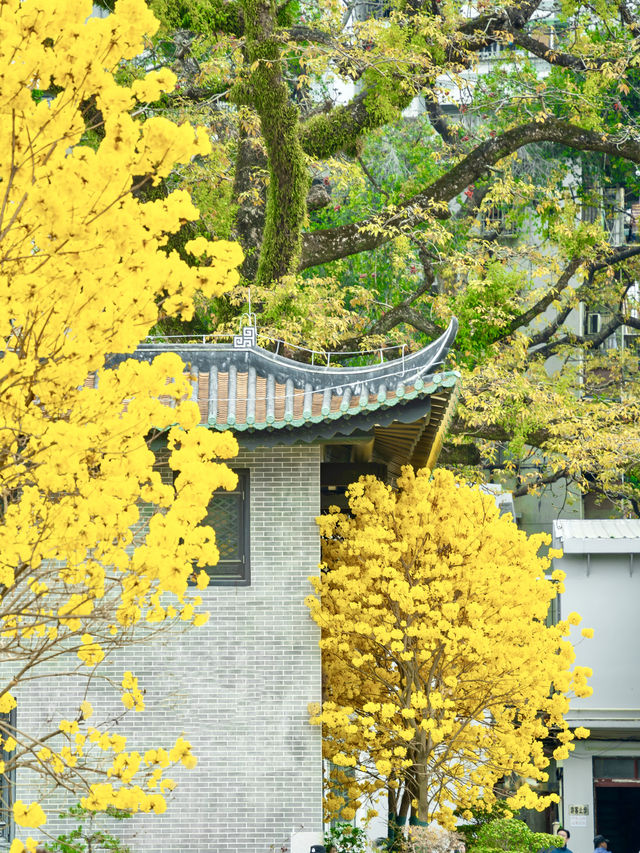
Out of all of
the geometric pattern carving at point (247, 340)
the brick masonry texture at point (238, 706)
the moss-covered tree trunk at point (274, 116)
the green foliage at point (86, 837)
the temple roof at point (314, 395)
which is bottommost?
the green foliage at point (86, 837)

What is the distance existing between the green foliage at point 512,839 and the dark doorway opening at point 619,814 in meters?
7.00

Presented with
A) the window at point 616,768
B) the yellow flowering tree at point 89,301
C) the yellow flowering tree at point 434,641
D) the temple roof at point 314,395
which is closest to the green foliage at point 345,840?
the yellow flowering tree at point 434,641

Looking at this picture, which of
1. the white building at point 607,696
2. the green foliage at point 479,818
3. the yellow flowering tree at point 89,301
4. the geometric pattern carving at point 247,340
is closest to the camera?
the yellow flowering tree at point 89,301

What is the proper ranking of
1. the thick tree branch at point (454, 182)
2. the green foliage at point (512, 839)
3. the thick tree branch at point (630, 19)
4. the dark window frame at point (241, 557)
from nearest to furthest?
the dark window frame at point (241, 557) → the green foliage at point (512, 839) → the thick tree branch at point (630, 19) → the thick tree branch at point (454, 182)

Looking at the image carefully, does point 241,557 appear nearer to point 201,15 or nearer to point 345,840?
point 345,840

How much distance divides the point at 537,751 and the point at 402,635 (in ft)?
6.44

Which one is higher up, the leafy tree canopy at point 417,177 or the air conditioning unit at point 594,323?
the air conditioning unit at point 594,323

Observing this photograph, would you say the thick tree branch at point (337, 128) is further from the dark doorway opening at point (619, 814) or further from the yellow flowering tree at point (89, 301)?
the dark doorway opening at point (619, 814)

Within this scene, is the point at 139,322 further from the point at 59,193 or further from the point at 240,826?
the point at 240,826

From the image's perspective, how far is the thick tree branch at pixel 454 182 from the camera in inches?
685

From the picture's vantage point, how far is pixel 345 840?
1162 centimetres

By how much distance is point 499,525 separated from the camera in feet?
38.5

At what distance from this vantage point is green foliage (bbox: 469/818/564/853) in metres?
13.7

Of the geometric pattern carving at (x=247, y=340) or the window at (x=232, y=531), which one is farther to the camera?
the geometric pattern carving at (x=247, y=340)
